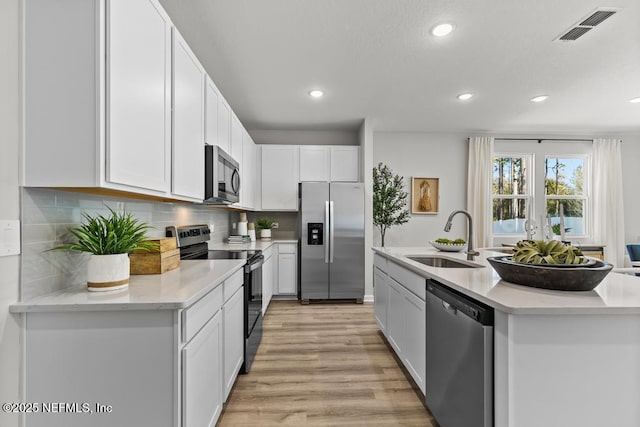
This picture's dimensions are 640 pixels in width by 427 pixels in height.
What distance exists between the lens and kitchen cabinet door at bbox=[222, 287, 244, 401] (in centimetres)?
192

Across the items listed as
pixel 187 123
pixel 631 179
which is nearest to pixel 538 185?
pixel 631 179

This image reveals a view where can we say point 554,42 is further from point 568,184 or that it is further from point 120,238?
point 568,184

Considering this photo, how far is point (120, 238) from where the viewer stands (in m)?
1.40

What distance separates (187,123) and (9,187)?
1.02m

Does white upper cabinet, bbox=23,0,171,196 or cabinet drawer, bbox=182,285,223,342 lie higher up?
white upper cabinet, bbox=23,0,171,196

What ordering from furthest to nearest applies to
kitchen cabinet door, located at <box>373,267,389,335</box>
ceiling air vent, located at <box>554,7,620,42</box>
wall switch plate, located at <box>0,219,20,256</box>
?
1. kitchen cabinet door, located at <box>373,267,389,335</box>
2. ceiling air vent, located at <box>554,7,620,42</box>
3. wall switch plate, located at <box>0,219,20,256</box>

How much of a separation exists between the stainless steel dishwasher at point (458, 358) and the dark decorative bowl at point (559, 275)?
245 millimetres

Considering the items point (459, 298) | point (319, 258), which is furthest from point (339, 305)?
point (459, 298)

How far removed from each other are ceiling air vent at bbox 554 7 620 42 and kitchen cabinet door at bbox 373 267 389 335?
7.64ft

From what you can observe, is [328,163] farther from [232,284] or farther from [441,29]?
[232,284]

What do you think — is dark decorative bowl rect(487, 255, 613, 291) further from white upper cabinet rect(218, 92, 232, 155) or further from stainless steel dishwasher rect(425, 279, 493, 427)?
white upper cabinet rect(218, 92, 232, 155)

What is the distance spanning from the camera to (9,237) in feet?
3.74

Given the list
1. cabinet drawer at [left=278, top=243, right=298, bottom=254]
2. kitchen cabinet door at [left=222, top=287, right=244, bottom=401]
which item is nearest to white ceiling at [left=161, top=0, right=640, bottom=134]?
cabinet drawer at [left=278, top=243, right=298, bottom=254]

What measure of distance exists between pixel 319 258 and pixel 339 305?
68cm
